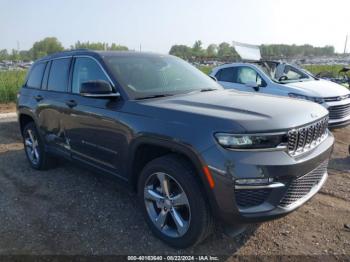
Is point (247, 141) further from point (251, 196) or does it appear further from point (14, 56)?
point (14, 56)

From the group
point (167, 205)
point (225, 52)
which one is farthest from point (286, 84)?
point (225, 52)

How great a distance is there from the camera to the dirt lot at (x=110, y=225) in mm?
3219

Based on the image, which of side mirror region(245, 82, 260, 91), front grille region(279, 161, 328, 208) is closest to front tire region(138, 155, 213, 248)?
front grille region(279, 161, 328, 208)

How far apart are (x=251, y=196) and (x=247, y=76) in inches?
251

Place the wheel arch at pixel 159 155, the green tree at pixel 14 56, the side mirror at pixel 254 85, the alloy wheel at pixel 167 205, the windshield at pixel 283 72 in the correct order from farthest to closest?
the green tree at pixel 14 56 < the windshield at pixel 283 72 < the side mirror at pixel 254 85 < the alloy wheel at pixel 167 205 < the wheel arch at pixel 159 155

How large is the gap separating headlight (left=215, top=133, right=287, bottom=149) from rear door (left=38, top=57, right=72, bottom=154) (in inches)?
98.8

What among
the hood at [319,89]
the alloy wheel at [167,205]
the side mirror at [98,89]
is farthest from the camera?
the hood at [319,89]

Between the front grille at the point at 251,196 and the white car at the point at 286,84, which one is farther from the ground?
the white car at the point at 286,84

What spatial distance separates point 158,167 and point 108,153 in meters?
0.86

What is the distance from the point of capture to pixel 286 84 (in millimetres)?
7969

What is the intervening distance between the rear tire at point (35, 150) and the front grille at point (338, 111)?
565 cm

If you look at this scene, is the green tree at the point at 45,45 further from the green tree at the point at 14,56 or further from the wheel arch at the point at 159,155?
the wheel arch at the point at 159,155

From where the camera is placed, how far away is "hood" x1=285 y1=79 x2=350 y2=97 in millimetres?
7410

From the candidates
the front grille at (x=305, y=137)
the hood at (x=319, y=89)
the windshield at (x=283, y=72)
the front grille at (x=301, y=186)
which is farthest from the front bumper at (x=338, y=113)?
the front grille at (x=301, y=186)
